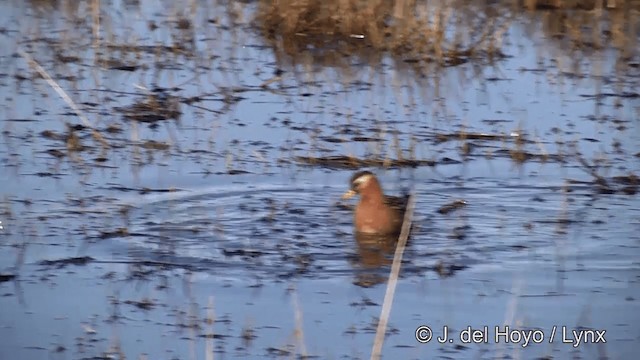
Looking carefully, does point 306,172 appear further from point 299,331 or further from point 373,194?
point 299,331

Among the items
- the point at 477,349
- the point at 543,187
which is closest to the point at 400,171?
the point at 543,187

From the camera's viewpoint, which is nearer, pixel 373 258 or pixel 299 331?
pixel 299 331

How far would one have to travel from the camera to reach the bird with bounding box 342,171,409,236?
30.0 ft

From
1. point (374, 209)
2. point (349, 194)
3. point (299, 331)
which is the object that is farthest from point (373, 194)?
point (299, 331)

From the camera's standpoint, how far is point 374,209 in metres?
9.21

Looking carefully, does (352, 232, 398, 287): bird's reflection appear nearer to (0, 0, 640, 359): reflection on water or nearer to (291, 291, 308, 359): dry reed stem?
(0, 0, 640, 359): reflection on water

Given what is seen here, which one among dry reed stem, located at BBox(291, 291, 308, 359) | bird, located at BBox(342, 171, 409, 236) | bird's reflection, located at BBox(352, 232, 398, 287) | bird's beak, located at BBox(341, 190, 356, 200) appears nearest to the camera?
dry reed stem, located at BBox(291, 291, 308, 359)

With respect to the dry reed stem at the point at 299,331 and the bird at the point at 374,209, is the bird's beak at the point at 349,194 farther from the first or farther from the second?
the dry reed stem at the point at 299,331

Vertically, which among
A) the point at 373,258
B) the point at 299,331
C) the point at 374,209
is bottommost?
the point at 373,258

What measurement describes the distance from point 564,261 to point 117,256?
8.54 ft

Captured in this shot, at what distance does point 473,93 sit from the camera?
40.6ft

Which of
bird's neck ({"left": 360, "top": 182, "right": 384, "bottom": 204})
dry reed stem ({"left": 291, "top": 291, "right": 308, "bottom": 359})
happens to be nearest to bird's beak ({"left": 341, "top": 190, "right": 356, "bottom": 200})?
bird's neck ({"left": 360, "top": 182, "right": 384, "bottom": 204})

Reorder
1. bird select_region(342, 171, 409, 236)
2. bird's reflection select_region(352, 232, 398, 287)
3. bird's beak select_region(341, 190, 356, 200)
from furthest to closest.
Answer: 1. bird's beak select_region(341, 190, 356, 200)
2. bird select_region(342, 171, 409, 236)
3. bird's reflection select_region(352, 232, 398, 287)

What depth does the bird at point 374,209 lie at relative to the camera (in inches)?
360
